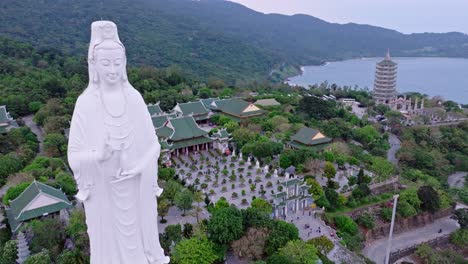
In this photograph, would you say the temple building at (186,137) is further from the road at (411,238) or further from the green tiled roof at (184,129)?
the road at (411,238)

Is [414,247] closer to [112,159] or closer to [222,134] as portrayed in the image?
[222,134]

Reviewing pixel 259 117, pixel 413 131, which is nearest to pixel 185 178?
pixel 259 117

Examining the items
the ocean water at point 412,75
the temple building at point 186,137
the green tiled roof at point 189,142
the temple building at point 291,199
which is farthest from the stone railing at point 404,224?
the ocean water at point 412,75

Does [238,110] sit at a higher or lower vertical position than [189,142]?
higher

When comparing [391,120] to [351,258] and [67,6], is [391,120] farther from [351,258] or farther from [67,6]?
[67,6]

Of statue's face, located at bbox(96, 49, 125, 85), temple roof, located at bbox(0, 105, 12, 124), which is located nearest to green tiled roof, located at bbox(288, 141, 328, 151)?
temple roof, located at bbox(0, 105, 12, 124)

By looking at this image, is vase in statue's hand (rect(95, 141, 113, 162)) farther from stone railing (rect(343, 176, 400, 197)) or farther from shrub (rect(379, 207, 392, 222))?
stone railing (rect(343, 176, 400, 197))

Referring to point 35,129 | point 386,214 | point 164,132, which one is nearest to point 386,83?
point 386,214
